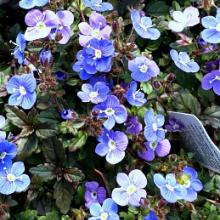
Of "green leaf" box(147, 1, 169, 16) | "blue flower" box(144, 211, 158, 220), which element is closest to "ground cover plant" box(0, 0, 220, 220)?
"blue flower" box(144, 211, 158, 220)

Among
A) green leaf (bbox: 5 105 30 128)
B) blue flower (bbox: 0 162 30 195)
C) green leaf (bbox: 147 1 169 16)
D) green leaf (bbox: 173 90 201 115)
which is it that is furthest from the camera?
green leaf (bbox: 147 1 169 16)

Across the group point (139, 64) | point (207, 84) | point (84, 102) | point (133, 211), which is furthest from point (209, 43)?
point (133, 211)

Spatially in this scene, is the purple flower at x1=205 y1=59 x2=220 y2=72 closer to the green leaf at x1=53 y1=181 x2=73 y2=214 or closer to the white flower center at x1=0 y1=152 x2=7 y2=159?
the green leaf at x1=53 y1=181 x2=73 y2=214

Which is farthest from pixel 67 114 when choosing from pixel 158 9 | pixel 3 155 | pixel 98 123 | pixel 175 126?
pixel 158 9

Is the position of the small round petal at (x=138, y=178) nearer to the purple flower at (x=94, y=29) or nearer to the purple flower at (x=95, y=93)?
the purple flower at (x=95, y=93)

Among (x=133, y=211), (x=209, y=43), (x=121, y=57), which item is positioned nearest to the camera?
(x=133, y=211)

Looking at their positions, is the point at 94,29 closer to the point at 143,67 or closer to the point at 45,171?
the point at 143,67

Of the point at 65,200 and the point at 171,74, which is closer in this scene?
the point at 65,200

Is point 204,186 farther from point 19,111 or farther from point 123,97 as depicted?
point 19,111
